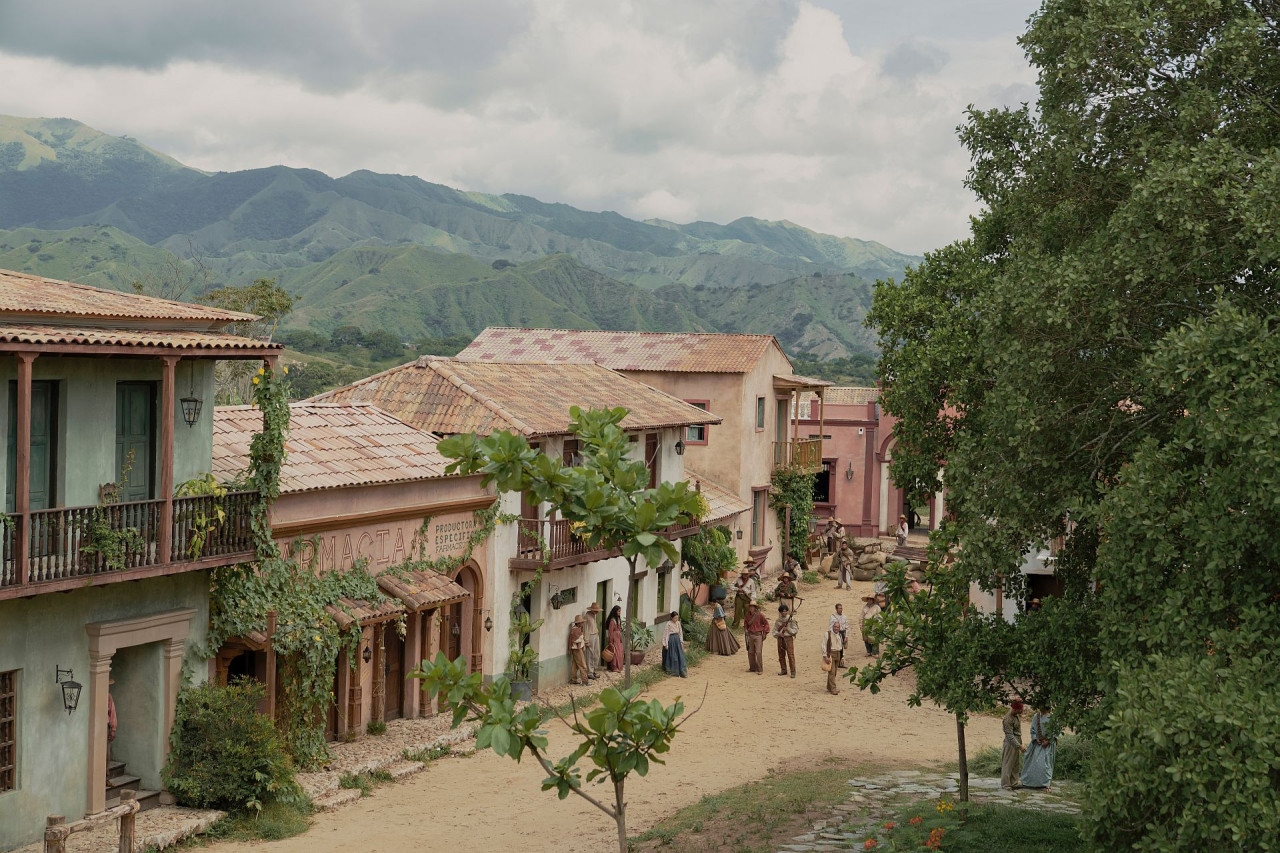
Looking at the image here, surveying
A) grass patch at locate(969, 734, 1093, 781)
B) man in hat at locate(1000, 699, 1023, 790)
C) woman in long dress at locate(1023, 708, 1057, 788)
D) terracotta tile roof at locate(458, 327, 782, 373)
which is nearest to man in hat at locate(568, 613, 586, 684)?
grass patch at locate(969, 734, 1093, 781)

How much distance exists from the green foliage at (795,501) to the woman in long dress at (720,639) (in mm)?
11508

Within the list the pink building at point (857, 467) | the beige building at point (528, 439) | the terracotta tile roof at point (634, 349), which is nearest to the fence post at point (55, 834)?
the beige building at point (528, 439)

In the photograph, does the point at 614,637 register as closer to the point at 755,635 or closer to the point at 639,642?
the point at 639,642

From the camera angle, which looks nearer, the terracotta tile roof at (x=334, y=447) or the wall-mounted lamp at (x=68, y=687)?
the wall-mounted lamp at (x=68, y=687)

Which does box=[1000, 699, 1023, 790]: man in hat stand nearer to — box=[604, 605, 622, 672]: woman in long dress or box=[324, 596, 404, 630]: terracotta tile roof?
box=[324, 596, 404, 630]: terracotta tile roof

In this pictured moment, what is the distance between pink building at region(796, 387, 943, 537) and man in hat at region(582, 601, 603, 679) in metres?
23.7

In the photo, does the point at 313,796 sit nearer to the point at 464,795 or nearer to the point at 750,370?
the point at 464,795

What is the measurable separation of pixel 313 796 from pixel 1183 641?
11.3 metres

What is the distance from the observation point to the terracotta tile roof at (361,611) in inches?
682

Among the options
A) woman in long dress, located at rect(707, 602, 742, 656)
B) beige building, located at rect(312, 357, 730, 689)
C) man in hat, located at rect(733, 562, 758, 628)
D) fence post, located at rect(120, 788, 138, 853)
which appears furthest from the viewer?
man in hat, located at rect(733, 562, 758, 628)

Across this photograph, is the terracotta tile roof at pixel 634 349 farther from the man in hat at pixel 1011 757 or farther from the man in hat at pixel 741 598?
the man in hat at pixel 1011 757

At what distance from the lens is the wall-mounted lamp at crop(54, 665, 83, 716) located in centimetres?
1373

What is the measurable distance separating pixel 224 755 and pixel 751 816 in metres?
6.56

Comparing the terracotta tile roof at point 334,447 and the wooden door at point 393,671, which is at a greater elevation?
the terracotta tile roof at point 334,447
